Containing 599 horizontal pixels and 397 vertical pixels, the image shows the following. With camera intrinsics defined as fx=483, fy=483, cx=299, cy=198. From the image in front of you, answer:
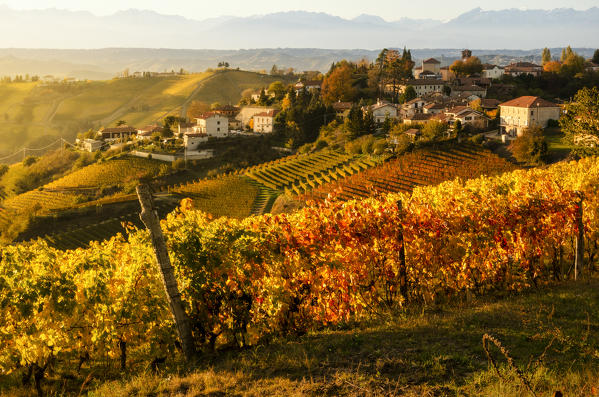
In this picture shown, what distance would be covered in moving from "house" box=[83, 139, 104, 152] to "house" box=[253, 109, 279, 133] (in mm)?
32788

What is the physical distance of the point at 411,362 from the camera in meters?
8.26

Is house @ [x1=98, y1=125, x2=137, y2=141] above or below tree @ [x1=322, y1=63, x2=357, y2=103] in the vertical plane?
below

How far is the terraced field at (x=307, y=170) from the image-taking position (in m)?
53.5

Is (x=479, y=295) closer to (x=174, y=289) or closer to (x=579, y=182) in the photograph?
(x=579, y=182)

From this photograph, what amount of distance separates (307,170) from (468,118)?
76.5 ft

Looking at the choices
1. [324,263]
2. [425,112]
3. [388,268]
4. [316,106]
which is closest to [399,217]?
[388,268]

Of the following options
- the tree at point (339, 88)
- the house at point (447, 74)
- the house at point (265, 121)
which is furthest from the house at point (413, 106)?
the house at point (447, 74)

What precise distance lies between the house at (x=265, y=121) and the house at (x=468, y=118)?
34636mm

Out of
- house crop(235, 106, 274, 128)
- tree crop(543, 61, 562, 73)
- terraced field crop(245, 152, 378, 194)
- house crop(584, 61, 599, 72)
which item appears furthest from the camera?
house crop(235, 106, 274, 128)

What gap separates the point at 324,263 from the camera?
10578mm

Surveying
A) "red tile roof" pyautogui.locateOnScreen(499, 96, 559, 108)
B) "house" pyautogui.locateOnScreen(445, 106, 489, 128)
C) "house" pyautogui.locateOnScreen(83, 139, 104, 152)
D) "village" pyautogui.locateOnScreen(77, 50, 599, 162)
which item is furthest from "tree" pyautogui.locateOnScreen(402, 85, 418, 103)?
"house" pyautogui.locateOnScreen(83, 139, 104, 152)

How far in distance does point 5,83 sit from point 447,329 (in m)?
223

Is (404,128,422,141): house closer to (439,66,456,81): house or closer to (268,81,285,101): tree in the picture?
(439,66,456,81): house

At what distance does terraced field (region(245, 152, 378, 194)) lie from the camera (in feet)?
176
